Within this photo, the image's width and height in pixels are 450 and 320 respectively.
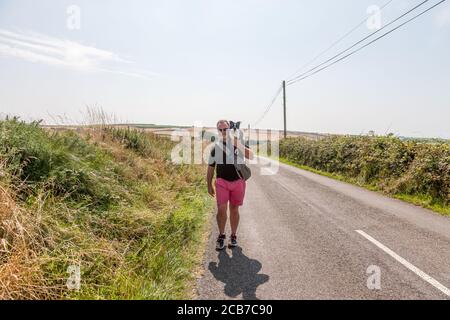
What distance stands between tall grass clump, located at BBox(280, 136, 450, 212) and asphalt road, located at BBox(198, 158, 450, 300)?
1571mm

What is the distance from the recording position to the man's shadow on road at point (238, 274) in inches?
158

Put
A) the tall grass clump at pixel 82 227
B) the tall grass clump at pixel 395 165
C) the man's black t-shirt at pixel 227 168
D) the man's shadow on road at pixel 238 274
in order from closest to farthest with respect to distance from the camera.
→ the tall grass clump at pixel 82 227 < the man's shadow on road at pixel 238 274 < the man's black t-shirt at pixel 227 168 < the tall grass clump at pixel 395 165

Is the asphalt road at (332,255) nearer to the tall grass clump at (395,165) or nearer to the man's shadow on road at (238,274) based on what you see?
the man's shadow on road at (238,274)

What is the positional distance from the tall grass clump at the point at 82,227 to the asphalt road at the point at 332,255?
2.11ft

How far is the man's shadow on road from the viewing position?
4.01m

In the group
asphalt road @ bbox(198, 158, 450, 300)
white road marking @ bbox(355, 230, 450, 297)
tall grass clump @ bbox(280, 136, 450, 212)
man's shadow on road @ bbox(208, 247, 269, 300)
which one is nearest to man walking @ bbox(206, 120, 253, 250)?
man's shadow on road @ bbox(208, 247, 269, 300)

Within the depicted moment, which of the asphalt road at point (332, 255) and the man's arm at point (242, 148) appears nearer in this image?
the asphalt road at point (332, 255)

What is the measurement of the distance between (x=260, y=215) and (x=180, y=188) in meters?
3.19

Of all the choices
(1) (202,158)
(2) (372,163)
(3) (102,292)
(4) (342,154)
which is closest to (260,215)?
(3) (102,292)

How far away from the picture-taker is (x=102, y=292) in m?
3.67

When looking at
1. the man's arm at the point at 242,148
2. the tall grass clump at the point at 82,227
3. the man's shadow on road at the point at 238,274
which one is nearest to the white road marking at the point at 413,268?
the man's shadow on road at the point at 238,274

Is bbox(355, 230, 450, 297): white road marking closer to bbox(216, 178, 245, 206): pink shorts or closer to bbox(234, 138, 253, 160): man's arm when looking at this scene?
bbox(216, 178, 245, 206): pink shorts

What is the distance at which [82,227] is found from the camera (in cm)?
486

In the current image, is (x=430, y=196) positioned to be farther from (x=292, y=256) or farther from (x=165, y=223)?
(x=165, y=223)
